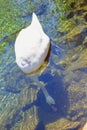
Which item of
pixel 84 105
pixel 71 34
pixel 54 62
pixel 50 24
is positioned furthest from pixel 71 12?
→ pixel 84 105

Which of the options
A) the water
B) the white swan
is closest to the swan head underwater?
the white swan

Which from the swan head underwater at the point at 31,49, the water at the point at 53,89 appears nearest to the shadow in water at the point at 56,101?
the water at the point at 53,89

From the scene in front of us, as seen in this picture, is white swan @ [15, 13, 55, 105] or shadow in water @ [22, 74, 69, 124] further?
white swan @ [15, 13, 55, 105]

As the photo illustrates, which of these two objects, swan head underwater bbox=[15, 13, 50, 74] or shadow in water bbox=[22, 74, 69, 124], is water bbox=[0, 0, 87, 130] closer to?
shadow in water bbox=[22, 74, 69, 124]

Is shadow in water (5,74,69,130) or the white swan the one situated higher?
the white swan

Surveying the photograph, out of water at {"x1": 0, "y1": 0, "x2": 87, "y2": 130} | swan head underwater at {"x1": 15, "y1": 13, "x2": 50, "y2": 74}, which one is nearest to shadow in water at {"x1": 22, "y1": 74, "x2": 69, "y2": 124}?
water at {"x1": 0, "y1": 0, "x2": 87, "y2": 130}

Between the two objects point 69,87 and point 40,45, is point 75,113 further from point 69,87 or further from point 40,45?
point 40,45

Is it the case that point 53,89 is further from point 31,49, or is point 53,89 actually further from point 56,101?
point 31,49
